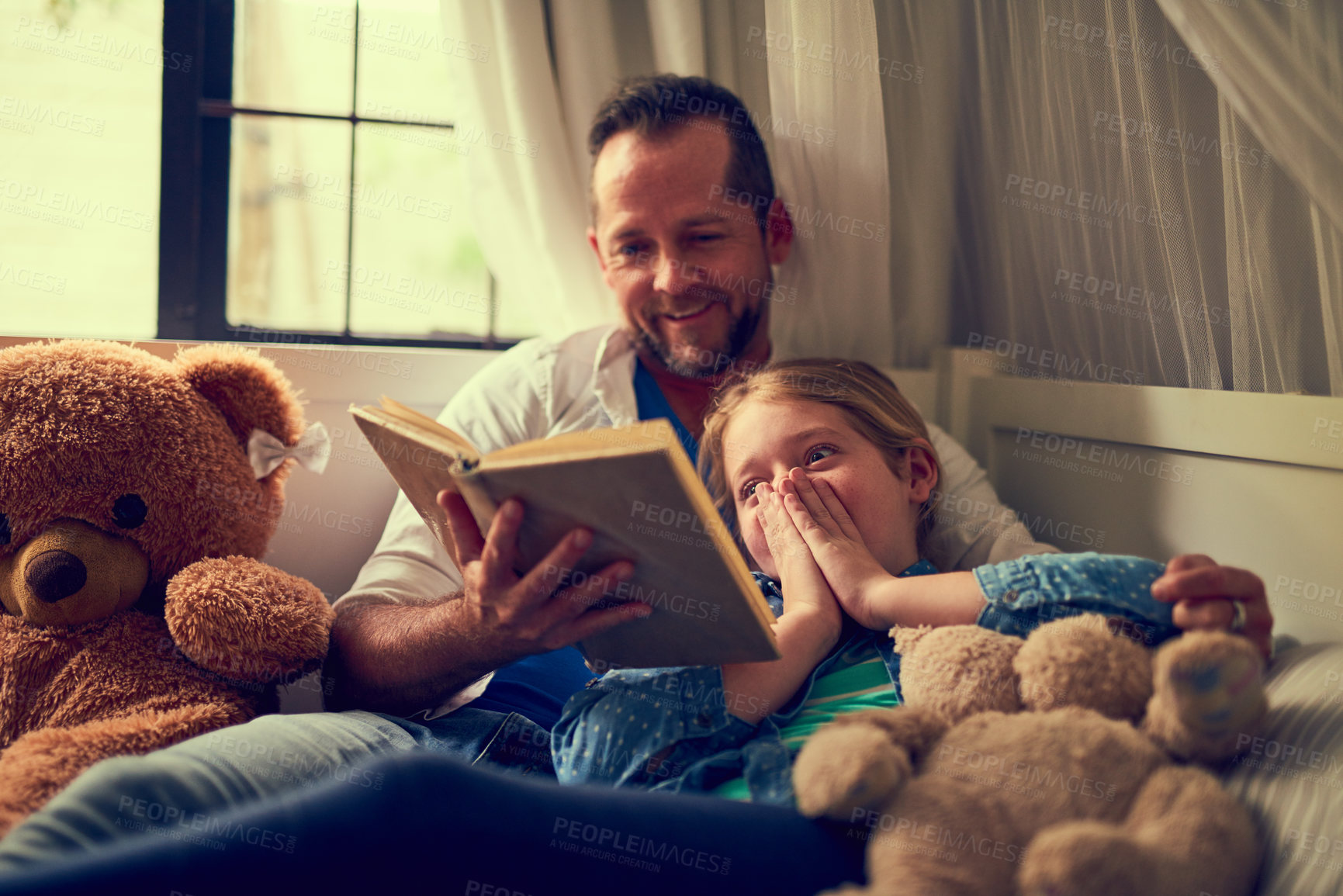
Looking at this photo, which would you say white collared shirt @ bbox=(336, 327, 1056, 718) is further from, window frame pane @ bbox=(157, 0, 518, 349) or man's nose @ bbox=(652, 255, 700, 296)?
window frame pane @ bbox=(157, 0, 518, 349)

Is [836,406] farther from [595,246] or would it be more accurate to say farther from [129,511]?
[129,511]

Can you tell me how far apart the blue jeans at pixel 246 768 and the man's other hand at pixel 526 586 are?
0.17 meters

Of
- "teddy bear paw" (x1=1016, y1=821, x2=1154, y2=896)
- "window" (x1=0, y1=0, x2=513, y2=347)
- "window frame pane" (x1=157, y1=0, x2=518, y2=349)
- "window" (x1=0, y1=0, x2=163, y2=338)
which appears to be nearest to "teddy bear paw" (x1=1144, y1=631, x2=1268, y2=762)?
"teddy bear paw" (x1=1016, y1=821, x2=1154, y2=896)

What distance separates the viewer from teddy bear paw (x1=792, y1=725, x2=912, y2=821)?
718 millimetres

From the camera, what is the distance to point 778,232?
1.70m

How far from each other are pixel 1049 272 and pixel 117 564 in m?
1.45

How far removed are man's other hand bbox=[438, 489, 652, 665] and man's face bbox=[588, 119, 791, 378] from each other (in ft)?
2.43

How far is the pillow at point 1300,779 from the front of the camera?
0.69 m

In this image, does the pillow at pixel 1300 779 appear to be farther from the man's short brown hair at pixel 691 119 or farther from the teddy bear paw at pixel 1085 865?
the man's short brown hair at pixel 691 119

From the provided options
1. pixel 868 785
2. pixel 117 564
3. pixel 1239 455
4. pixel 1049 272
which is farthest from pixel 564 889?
pixel 1049 272

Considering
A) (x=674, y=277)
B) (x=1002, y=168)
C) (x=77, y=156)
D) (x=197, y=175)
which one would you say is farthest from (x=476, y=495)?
(x=77, y=156)

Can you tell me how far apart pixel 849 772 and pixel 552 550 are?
35 centimetres

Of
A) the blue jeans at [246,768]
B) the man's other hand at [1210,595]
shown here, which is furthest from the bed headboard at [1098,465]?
the blue jeans at [246,768]

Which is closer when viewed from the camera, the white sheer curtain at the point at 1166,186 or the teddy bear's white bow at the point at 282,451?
the white sheer curtain at the point at 1166,186
